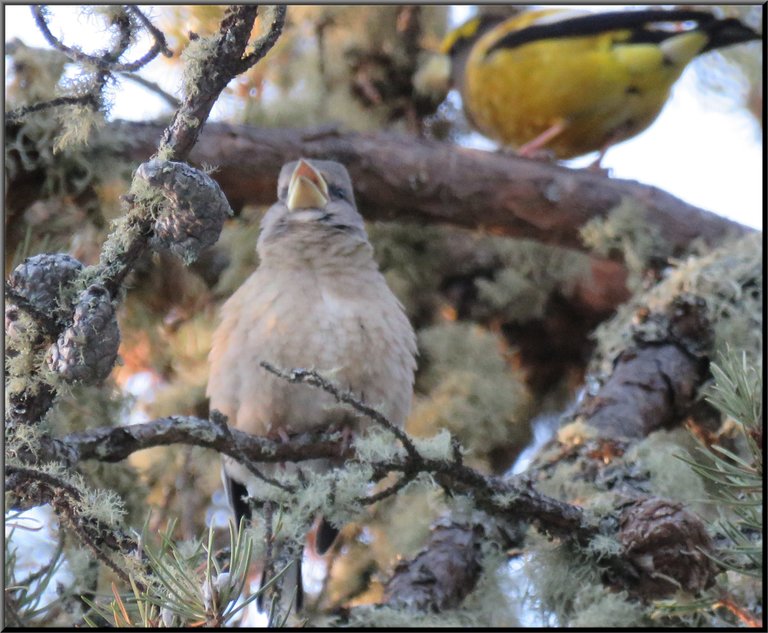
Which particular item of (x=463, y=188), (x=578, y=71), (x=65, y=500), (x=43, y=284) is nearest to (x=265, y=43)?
(x=43, y=284)

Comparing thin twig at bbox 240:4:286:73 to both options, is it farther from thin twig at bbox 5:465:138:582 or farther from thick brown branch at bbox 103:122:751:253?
thick brown branch at bbox 103:122:751:253

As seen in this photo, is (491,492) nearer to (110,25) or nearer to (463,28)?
(110,25)

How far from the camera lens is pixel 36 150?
205cm

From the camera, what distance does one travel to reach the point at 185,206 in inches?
33.9

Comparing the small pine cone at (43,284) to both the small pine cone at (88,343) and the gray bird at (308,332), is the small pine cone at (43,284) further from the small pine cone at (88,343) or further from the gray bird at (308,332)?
the gray bird at (308,332)

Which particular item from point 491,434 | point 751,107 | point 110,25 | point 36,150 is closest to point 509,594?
point 491,434

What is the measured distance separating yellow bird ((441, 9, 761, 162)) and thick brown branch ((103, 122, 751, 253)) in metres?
0.26

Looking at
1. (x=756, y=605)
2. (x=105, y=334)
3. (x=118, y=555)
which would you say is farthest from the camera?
(x=756, y=605)

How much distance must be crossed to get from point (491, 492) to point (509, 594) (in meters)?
A: 0.33

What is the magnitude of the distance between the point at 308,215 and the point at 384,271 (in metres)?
0.68

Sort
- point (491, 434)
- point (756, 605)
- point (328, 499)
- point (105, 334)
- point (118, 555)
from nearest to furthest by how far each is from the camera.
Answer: point (105, 334)
point (118, 555)
point (328, 499)
point (756, 605)
point (491, 434)

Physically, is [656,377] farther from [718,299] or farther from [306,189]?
[306,189]

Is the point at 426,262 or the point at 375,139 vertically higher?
the point at 375,139

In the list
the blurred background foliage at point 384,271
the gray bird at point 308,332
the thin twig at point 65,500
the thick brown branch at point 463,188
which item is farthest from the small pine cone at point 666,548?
the thick brown branch at point 463,188
